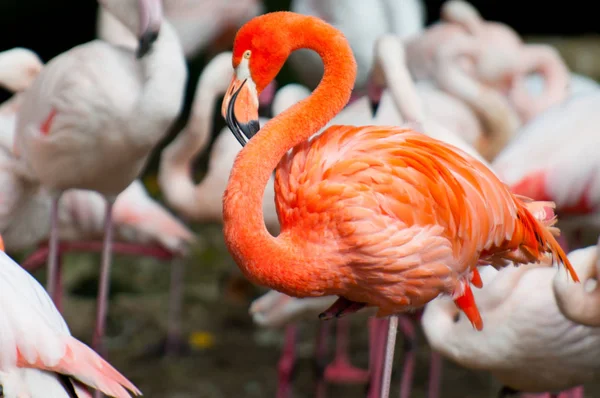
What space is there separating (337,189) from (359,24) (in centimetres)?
302

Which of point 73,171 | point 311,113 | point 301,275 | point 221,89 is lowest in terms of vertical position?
point 221,89

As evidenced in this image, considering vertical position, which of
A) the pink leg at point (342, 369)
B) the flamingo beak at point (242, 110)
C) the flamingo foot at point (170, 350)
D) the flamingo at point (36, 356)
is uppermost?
the flamingo beak at point (242, 110)

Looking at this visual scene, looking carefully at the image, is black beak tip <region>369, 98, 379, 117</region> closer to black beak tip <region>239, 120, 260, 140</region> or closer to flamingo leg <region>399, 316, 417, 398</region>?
flamingo leg <region>399, 316, 417, 398</region>

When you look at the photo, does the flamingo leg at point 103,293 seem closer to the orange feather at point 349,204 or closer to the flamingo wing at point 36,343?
the orange feather at point 349,204

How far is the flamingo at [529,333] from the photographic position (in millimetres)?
3004

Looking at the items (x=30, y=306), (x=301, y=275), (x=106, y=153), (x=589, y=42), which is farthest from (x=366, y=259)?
(x=589, y=42)

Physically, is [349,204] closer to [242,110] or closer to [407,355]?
[242,110]

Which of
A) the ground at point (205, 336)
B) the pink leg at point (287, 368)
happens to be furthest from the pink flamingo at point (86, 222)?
the pink leg at point (287, 368)

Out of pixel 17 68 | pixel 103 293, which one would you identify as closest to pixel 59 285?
pixel 103 293

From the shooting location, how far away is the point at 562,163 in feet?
12.8

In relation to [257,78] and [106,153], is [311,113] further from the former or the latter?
[106,153]

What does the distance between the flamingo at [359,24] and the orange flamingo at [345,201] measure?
254 centimetres

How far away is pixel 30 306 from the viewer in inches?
89.4

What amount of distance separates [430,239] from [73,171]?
139cm
